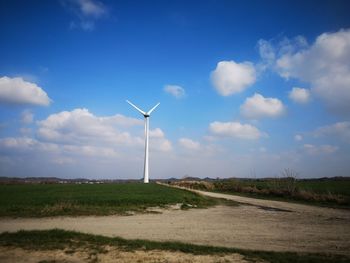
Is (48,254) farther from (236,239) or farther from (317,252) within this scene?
(317,252)

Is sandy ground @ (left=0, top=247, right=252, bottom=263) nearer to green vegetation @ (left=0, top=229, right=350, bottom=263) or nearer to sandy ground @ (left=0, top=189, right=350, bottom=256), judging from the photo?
green vegetation @ (left=0, top=229, right=350, bottom=263)

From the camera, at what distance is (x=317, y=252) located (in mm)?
12109

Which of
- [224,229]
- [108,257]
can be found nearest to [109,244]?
[108,257]

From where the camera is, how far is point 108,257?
1104 cm

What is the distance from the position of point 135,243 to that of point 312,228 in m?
10.7

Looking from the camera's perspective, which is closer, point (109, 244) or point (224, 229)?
point (109, 244)

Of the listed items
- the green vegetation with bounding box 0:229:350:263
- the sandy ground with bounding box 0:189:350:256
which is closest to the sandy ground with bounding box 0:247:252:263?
the green vegetation with bounding box 0:229:350:263

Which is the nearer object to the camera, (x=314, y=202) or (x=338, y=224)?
(x=338, y=224)

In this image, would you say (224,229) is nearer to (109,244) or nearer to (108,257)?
(109,244)

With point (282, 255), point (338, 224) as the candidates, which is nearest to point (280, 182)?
point (338, 224)

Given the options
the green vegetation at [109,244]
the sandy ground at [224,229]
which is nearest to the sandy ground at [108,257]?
the green vegetation at [109,244]

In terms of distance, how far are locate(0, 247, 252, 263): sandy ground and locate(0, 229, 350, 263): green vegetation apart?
0.38m

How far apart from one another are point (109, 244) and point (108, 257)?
1.79 meters

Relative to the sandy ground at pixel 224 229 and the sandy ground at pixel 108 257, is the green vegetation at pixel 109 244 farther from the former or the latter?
the sandy ground at pixel 224 229
